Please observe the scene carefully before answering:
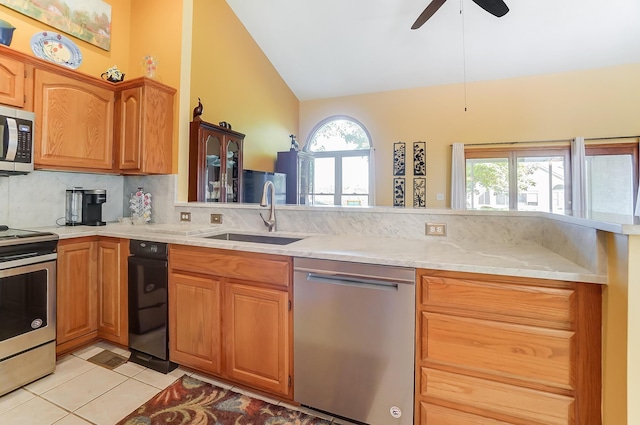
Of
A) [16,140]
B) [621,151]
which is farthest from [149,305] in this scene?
[621,151]

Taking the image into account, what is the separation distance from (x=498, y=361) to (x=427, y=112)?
4778 mm

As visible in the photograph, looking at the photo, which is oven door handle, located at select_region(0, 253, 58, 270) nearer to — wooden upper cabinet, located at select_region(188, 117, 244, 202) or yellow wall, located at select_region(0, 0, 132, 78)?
wooden upper cabinet, located at select_region(188, 117, 244, 202)

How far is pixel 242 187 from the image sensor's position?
360 centimetres

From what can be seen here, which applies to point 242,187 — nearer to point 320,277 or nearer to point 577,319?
point 320,277

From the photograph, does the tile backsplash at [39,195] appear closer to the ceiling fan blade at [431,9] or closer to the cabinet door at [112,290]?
the cabinet door at [112,290]

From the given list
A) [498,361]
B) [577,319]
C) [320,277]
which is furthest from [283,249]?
[577,319]

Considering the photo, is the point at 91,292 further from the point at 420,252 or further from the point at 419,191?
the point at 419,191

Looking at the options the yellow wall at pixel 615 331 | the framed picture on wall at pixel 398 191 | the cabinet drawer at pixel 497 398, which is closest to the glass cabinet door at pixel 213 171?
the cabinet drawer at pixel 497 398

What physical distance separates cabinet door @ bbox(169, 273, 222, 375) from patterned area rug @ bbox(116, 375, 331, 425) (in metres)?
0.15

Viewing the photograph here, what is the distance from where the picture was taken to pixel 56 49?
2.42 metres

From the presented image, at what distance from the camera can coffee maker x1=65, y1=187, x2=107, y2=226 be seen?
2.46 metres

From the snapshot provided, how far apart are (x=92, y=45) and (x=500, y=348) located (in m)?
3.88

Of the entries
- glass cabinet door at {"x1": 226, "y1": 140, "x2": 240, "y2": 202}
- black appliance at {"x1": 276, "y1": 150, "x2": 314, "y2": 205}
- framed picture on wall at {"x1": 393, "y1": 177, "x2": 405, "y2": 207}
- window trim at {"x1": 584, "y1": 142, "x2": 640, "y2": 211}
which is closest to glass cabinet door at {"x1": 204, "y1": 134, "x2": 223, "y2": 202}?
glass cabinet door at {"x1": 226, "y1": 140, "x2": 240, "y2": 202}

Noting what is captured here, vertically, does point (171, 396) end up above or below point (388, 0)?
below
